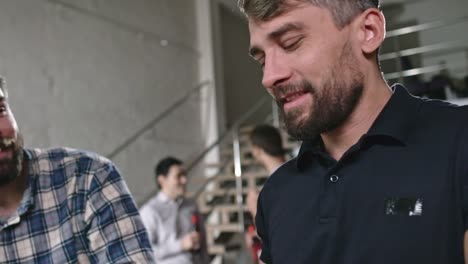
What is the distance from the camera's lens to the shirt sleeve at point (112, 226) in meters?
1.26

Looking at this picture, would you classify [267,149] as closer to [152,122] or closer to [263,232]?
[263,232]

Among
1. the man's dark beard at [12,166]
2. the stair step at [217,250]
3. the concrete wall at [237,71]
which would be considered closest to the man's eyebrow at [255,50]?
the man's dark beard at [12,166]

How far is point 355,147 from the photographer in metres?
0.90

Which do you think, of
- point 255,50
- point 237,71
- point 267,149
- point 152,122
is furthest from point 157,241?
point 237,71

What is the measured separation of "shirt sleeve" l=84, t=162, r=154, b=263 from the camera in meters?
1.26

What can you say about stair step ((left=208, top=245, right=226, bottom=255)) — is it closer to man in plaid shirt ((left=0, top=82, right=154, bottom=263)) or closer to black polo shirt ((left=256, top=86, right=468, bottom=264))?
man in plaid shirt ((left=0, top=82, right=154, bottom=263))

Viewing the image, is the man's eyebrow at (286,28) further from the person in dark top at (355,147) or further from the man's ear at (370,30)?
the man's ear at (370,30)

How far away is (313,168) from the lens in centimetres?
101

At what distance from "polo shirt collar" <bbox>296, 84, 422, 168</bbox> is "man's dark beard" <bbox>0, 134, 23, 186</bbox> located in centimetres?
80

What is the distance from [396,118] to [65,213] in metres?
0.86

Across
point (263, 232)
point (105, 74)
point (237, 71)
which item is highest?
point (237, 71)

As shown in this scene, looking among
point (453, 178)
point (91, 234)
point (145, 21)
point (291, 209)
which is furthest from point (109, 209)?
point (145, 21)

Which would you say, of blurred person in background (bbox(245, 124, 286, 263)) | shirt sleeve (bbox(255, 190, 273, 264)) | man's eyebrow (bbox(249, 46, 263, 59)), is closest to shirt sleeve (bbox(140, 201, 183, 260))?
blurred person in background (bbox(245, 124, 286, 263))

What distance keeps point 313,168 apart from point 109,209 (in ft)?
1.85
